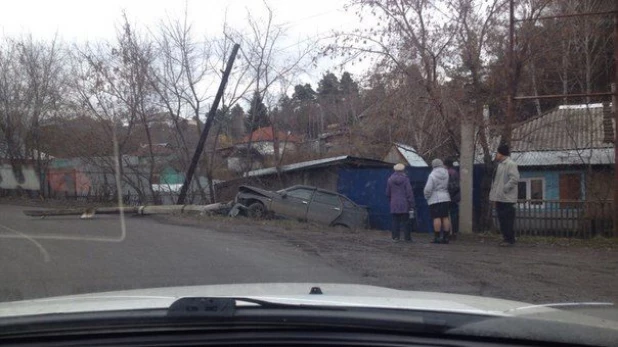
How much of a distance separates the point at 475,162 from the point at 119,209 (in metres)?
9.48

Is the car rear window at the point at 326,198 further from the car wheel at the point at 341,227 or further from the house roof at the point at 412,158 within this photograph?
the house roof at the point at 412,158

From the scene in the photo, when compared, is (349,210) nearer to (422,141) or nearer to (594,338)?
(422,141)

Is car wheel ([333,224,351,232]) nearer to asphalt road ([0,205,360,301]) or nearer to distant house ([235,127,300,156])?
asphalt road ([0,205,360,301])

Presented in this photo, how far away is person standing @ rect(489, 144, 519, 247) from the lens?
43.6 ft

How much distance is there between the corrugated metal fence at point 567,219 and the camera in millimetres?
15812

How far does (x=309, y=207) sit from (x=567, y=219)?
20.1 ft

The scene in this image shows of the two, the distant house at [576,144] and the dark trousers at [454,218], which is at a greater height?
the distant house at [576,144]

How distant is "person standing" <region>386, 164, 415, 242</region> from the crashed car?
385cm

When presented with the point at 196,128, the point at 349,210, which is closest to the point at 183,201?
the point at 196,128

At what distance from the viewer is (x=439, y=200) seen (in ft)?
46.0

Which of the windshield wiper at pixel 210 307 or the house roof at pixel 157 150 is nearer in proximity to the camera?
the windshield wiper at pixel 210 307

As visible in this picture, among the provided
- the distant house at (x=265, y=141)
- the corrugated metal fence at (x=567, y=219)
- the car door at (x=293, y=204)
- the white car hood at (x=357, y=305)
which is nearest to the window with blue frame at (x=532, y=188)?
the distant house at (x=265, y=141)

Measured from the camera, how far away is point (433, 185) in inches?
557

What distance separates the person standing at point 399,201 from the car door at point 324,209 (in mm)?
4027
